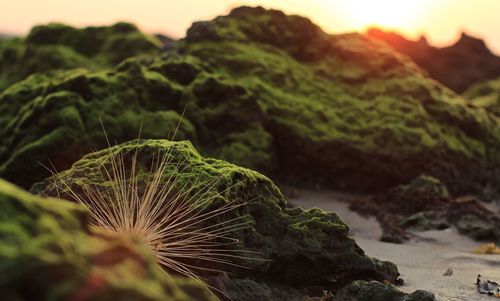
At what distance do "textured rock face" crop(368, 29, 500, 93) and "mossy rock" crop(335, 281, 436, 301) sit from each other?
3149 centimetres

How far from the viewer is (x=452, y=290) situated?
767cm

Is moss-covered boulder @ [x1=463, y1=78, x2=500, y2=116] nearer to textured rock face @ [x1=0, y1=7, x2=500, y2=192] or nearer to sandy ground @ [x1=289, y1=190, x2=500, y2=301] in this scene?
textured rock face @ [x1=0, y1=7, x2=500, y2=192]

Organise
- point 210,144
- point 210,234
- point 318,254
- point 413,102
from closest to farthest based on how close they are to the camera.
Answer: point 210,234 < point 318,254 < point 210,144 < point 413,102

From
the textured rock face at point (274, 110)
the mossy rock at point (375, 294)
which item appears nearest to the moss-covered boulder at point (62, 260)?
the mossy rock at point (375, 294)

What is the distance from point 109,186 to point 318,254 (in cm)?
303

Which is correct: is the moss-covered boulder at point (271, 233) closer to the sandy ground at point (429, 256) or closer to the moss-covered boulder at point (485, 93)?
the sandy ground at point (429, 256)

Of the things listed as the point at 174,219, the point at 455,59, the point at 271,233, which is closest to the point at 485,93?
the point at 455,59

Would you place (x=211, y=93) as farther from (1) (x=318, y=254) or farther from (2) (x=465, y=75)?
(2) (x=465, y=75)

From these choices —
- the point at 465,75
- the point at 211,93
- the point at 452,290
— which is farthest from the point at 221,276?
the point at 465,75

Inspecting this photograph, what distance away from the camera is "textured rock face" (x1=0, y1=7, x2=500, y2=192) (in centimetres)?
1343

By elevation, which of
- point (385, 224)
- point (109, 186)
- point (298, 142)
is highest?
point (109, 186)

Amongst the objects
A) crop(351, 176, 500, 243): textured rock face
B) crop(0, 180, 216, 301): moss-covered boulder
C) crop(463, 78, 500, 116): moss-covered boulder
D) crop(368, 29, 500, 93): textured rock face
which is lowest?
crop(351, 176, 500, 243): textured rock face

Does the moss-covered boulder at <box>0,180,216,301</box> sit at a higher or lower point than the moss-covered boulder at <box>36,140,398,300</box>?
higher

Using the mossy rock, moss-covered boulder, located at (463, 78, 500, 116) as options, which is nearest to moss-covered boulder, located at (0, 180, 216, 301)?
the mossy rock
